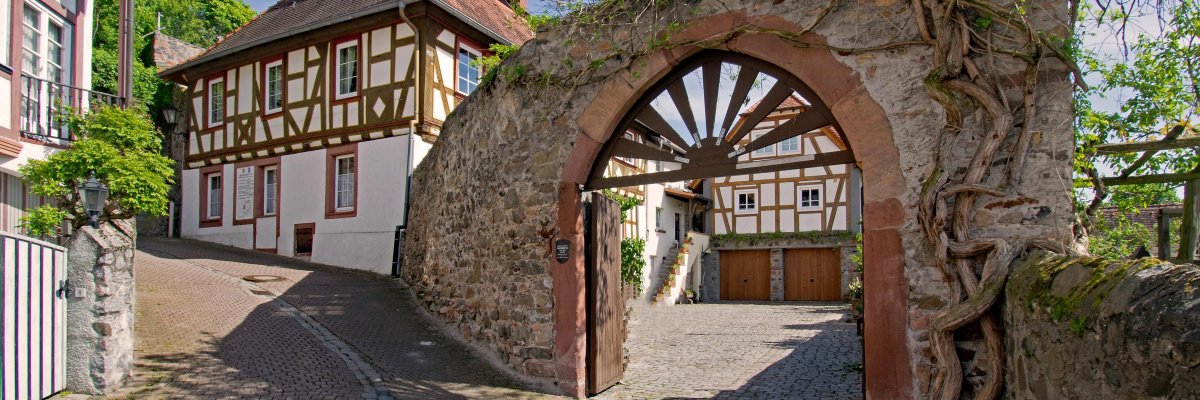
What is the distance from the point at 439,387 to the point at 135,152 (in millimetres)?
3386

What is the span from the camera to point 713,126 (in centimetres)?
620

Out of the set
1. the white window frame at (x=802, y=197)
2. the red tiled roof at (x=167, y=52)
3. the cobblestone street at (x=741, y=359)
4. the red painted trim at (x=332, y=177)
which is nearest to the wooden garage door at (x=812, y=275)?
the white window frame at (x=802, y=197)

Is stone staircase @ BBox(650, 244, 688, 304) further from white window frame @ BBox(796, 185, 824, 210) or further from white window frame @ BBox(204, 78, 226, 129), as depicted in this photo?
white window frame @ BBox(204, 78, 226, 129)

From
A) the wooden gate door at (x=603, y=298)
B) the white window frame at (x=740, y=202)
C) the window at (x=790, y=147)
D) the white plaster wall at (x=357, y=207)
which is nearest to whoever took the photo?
the wooden gate door at (x=603, y=298)

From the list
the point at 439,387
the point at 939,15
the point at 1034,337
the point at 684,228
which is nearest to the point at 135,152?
the point at 439,387

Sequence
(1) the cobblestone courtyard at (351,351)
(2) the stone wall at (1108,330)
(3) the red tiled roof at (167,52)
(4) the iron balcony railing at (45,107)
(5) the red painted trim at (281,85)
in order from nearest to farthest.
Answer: (2) the stone wall at (1108,330) → (1) the cobblestone courtyard at (351,351) → (4) the iron balcony railing at (45,107) → (5) the red painted trim at (281,85) → (3) the red tiled roof at (167,52)

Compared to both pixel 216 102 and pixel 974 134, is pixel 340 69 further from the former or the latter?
pixel 974 134

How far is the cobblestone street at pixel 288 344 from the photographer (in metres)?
6.35

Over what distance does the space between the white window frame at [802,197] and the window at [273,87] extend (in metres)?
14.6

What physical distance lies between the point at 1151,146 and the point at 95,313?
739 centimetres

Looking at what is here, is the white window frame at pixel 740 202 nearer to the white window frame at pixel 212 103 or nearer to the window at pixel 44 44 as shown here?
the white window frame at pixel 212 103

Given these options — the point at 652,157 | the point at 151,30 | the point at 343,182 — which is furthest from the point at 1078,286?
the point at 151,30

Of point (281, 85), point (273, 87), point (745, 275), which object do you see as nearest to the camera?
point (281, 85)

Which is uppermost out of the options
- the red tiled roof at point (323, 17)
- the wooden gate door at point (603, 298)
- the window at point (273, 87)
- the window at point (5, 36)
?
the red tiled roof at point (323, 17)
